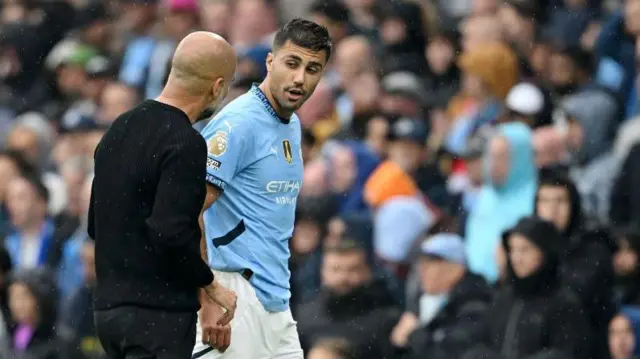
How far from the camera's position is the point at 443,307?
1125 cm

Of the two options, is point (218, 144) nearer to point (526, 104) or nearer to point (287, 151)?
point (287, 151)

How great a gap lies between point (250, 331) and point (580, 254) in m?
3.74

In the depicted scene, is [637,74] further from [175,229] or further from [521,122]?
[175,229]

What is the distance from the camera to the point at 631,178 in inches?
462

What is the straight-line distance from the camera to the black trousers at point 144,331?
7012 millimetres

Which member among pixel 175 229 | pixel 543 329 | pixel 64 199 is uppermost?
pixel 175 229

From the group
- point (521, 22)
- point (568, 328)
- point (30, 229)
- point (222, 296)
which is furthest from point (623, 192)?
point (30, 229)

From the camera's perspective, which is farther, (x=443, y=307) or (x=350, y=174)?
(x=350, y=174)

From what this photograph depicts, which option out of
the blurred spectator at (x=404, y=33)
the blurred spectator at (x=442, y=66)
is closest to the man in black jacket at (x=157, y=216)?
the blurred spectator at (x=442, y=66)

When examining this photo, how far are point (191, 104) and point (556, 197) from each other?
4559mm

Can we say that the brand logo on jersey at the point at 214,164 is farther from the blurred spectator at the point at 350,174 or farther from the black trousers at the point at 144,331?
the blurred spectator at the point at 350,174

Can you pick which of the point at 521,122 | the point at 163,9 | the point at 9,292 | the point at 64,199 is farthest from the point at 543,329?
the point at 163,9

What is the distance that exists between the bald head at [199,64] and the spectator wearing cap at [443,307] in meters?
3.94

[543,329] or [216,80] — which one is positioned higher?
[216,80]
